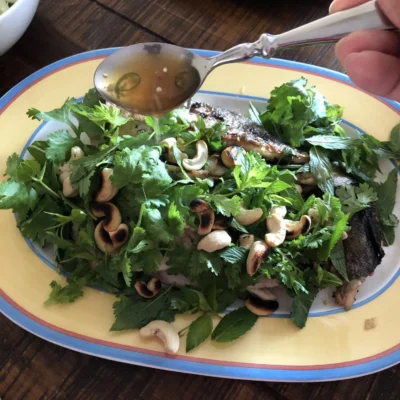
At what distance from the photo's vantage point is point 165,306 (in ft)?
4.11

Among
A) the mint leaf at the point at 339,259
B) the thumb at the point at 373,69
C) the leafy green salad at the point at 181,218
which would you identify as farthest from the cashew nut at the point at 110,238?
the thumb at the point at 373,69

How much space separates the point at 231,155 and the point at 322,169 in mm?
272

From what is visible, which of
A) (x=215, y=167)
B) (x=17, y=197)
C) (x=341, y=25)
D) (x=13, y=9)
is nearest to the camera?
(x=341, y=25)

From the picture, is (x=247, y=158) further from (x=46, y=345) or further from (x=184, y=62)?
(x=46, y=345)

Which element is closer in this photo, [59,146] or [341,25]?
[341,25]

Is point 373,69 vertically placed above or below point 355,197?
above

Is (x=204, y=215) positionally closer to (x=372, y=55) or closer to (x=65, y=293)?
(x=65, y=293)

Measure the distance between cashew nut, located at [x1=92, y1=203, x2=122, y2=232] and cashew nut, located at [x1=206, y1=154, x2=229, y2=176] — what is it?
29cm

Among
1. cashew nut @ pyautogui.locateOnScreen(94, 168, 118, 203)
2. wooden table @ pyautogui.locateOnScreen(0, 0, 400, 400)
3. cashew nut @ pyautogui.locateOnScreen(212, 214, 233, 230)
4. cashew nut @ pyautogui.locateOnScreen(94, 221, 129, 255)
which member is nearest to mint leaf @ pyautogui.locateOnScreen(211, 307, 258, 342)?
wooden table @ pyautogui.locateOnScreen(0, 0, 400, 400)

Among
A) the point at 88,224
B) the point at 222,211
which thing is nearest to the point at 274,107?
the point at 222,211

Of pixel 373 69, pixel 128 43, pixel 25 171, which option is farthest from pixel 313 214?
pixel 128 43

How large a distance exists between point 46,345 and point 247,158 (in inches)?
28.2

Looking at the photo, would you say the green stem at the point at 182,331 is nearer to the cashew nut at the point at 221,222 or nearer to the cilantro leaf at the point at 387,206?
the cashew nut at the point at 221,222

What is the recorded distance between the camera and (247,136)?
140cm
